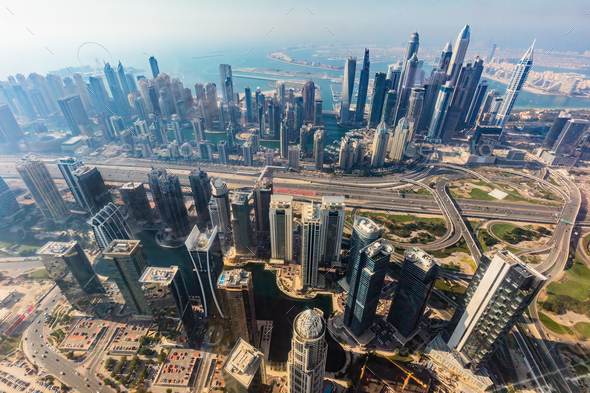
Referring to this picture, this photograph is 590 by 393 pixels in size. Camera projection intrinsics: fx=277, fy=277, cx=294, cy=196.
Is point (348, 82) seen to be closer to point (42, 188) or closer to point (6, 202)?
point (42, 188)

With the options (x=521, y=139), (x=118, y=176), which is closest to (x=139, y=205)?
(x=118, y=176)

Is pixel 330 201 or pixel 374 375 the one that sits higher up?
pixel 330 201

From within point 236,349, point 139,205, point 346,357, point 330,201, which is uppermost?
A: point 330,201

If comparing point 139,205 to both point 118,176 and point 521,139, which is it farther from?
point 521,139

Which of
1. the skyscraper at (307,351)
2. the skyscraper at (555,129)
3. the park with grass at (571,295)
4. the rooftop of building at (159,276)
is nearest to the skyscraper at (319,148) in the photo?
the rooftop of building at (159,276)

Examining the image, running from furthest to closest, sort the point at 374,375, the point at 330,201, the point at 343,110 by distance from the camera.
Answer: the point at 343,110 < the point at 330,201 < the point at 374,375

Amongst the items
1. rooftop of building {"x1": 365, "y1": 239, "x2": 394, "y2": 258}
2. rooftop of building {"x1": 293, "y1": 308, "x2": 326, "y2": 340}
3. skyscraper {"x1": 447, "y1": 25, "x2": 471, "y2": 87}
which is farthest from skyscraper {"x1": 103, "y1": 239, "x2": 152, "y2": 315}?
skyscraper {"x1": 447, "y1": 25, "x2": 471, "y2": 87}

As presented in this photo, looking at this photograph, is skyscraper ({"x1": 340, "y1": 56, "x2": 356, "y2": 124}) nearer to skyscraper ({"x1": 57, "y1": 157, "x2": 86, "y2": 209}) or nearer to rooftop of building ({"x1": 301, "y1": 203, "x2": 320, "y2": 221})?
rooftop of building ({"x1": 301, "y1": 203, "x2": 320, "y2": 221})
